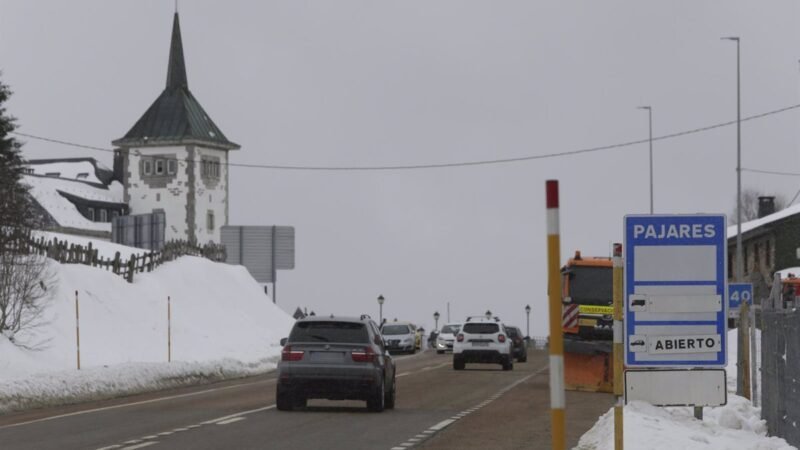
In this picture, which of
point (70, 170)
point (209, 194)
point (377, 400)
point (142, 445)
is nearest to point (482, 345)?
point (377, 400)

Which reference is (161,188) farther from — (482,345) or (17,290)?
(17,290)

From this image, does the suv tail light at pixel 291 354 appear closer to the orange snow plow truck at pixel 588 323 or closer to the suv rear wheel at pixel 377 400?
the suv rear wheel at pixel 377 400

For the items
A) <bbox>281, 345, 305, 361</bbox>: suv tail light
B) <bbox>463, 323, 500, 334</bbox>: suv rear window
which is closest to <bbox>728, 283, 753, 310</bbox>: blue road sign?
<bbox>281, 345, 305, 361</bbox>: suv tail light

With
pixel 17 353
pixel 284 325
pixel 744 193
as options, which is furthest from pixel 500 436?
pixel 744 193

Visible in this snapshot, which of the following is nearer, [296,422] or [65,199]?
[296,422]

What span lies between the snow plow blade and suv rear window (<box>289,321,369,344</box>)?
792cm

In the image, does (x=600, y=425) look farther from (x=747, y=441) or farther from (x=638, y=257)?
(x=638, y=257)

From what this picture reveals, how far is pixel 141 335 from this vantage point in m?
60.5

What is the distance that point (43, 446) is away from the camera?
18.7 meters

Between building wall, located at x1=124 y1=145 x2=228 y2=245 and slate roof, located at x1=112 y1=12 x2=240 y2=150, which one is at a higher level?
slate roof, located at x1=112 y1=12 x2=240 y2=150

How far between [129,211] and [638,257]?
436ft

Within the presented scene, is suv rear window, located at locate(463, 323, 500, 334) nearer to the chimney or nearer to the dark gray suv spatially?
the dark gray suv

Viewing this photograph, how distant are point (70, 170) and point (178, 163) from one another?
52.8ft

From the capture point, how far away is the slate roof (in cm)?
14462
